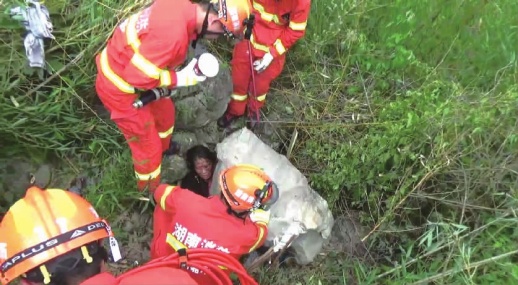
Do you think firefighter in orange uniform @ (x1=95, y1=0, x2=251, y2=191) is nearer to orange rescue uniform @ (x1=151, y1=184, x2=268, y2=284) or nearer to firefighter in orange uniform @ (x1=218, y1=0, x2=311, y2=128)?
orange rescue uniform @ (x1=151, y1=184, x2=268, y2=284)

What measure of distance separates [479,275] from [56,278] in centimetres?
244

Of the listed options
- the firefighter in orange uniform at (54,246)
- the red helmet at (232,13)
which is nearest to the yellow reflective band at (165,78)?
the red helmet at (232,13)

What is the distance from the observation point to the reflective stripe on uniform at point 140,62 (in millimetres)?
3133

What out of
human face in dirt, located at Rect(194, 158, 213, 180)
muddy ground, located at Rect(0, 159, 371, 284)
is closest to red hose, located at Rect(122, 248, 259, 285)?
muddy ground, located at Rect(0, 159, 371, 284)

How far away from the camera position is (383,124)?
3.79 meters

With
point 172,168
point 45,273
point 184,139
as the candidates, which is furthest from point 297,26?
point 45,273

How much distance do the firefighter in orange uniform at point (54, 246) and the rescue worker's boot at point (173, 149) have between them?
171 cm

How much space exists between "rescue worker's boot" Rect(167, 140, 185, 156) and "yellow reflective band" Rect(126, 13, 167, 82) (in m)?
1.02

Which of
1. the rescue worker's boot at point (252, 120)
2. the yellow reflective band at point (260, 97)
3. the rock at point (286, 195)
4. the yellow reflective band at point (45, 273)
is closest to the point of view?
the yellow reflective band at point (45, 273)

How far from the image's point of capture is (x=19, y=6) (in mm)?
3352

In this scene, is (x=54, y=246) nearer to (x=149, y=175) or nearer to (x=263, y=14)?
(x=149, y=175)

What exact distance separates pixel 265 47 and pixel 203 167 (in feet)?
3.55

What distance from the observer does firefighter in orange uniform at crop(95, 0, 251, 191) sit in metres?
3.10

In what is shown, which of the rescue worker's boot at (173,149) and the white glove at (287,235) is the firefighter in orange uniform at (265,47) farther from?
the white glove at (287,235)
